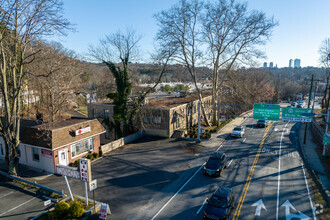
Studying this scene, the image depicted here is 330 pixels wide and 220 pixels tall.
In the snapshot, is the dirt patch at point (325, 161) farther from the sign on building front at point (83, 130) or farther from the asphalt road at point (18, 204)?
the asphalt road at point (18, 204)

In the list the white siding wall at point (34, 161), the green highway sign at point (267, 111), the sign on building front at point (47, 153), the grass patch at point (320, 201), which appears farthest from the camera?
the green highway sign at point (267, 111)

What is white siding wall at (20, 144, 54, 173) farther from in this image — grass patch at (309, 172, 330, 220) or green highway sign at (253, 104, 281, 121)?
green highway sign at (253, 104, 281, 121)

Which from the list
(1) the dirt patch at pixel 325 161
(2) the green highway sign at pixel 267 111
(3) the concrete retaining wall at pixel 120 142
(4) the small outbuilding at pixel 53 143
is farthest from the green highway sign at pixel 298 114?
(4) the small outbuilding at pixel 53 143

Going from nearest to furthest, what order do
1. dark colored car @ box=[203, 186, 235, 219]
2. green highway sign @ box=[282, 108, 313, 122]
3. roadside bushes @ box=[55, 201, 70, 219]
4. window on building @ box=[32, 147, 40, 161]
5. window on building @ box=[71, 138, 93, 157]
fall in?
dark colored car @ box=[203, 186, 235, 219] < roadside bushes @ box=[55, 201, 70, 219] < window on building @ box=[32, 147, 40, 161] < window on building @ box=[71, 138, 93, 157] < green highway sign @ box=[282, 108, 313, 122]

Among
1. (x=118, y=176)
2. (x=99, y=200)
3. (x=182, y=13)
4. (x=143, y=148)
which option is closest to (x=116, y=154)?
(x=143, y=148)

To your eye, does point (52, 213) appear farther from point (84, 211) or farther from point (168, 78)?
point (168, 78)

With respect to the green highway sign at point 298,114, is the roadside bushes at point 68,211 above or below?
below

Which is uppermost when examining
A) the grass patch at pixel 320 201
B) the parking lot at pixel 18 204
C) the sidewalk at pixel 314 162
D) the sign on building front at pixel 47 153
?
the sign on building front at pixel 47 153

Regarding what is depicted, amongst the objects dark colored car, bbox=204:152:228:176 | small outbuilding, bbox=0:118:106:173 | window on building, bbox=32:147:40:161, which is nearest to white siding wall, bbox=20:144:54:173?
small outbuilding, bbox=0:118:106:173
